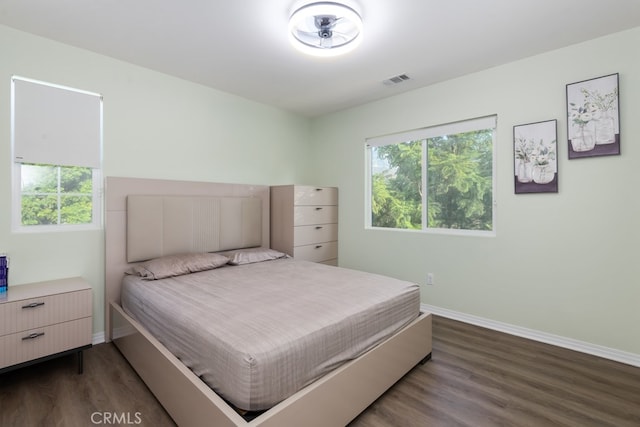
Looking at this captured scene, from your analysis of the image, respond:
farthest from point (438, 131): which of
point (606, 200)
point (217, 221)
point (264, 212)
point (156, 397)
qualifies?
point (156, 397)

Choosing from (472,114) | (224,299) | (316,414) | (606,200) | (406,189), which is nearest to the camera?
(316,414)

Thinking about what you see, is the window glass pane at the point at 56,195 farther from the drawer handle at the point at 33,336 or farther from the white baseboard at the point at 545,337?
the white baseboard at the point at 545,337

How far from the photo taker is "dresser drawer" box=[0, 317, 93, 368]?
1852mm

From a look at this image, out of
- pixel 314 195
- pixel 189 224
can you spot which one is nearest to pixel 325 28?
pixel 314 195

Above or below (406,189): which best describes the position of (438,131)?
above

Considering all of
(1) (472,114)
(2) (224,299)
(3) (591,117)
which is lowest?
(2) (224,299)

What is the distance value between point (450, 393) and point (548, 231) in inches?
65.1

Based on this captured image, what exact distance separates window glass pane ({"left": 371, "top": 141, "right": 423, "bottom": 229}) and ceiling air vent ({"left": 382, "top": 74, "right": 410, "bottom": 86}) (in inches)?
27.9

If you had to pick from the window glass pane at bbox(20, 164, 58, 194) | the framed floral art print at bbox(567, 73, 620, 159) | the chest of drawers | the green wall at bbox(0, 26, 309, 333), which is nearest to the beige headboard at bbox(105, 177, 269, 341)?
the green wall at bbox(0, 26, 309, 333)

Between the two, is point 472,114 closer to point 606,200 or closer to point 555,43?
point 555,43

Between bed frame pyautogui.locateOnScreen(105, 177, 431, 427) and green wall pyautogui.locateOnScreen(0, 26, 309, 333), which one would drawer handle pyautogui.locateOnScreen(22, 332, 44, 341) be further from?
green wall pyautogui.locateOnScreen(0, 26, 309, 333)

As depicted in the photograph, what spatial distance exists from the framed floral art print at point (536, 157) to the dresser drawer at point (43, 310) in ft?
11.9

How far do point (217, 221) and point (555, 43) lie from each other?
3.45 m

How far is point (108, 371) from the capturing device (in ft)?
6.96
